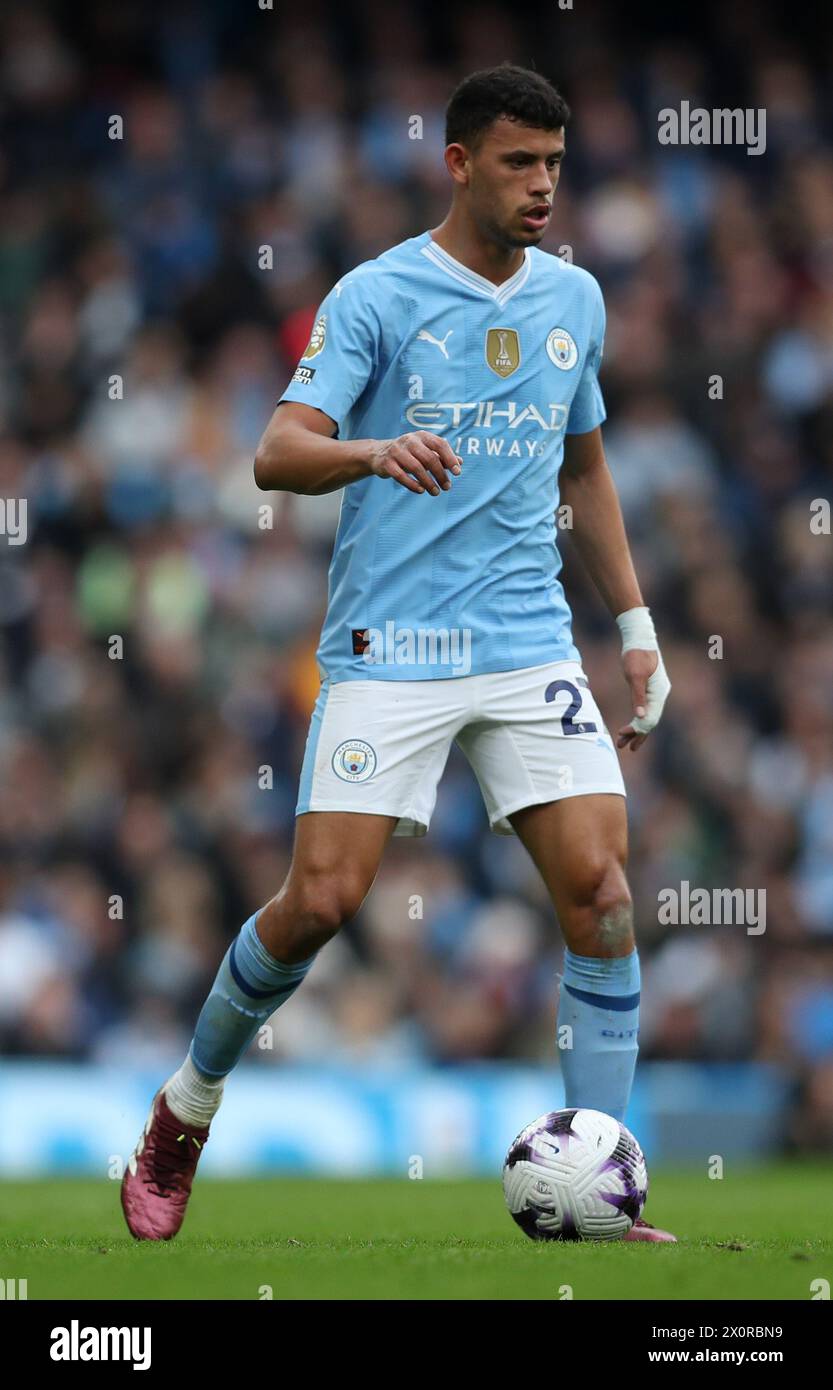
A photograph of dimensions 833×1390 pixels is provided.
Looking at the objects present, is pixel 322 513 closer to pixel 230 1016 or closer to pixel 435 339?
pixel 435 339

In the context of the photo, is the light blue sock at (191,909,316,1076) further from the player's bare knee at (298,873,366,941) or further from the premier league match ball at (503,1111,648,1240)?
the premier league match ball at (503,1111,648,1240)

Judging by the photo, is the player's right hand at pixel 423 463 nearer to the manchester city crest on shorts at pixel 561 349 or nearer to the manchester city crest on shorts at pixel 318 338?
the manchester city crest on shorts at pixel 318 338

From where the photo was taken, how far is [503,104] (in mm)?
5188

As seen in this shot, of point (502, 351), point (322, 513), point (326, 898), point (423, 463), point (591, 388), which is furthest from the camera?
point (322, 513)

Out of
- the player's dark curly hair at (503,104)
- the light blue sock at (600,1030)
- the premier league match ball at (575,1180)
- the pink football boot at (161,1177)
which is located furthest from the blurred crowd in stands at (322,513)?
the player's dark curly hair at (503,104)

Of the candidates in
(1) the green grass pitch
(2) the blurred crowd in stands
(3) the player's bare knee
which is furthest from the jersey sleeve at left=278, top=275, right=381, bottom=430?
(2) the blurred crowd in stands

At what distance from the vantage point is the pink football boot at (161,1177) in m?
5.39

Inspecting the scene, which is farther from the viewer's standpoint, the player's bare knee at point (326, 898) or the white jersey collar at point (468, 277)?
the white jersey collar at point (468, 277)

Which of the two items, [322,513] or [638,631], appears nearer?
[638,631]

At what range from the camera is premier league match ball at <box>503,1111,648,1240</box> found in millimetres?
4820

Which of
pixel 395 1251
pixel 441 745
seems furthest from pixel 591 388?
pixel 395 1251

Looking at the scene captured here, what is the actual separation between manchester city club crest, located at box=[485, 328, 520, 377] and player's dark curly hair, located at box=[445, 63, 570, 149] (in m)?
0.45

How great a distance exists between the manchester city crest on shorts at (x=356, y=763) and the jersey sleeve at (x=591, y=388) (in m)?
1.07

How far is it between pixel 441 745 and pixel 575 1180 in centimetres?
108
